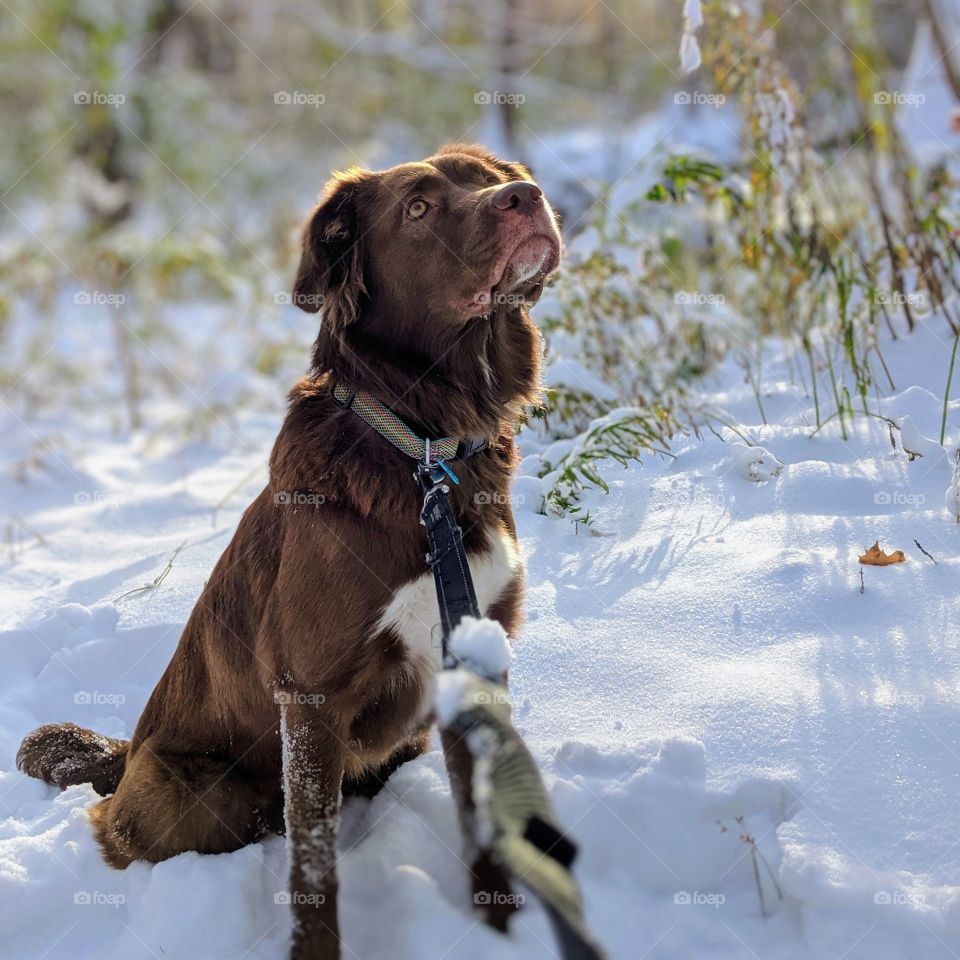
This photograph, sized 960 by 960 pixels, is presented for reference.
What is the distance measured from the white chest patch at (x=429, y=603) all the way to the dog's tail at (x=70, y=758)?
1.09 m

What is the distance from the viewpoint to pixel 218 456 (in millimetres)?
5699

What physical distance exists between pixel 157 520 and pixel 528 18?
16.4m

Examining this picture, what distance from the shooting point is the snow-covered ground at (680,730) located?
6.72 feet

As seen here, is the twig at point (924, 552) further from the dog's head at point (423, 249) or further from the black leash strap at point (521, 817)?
the black leash strap at point (521, 817)

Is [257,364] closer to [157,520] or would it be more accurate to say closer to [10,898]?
[157,520]

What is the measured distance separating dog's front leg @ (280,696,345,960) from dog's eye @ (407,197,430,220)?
1.22m

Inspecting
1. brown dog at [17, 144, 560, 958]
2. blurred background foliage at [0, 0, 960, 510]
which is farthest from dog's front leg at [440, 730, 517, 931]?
blurred background foliage at [0, 0, 960, 510]

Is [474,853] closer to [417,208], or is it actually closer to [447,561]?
[447,561]

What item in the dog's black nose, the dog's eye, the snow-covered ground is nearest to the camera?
the snow-covered ground

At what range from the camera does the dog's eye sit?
8.21 feet

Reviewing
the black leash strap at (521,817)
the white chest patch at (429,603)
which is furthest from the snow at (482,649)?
the white chest patch at (429,603)

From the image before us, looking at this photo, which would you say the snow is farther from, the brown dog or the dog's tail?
the dog's tail

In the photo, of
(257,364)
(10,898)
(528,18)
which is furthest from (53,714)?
(528,18)

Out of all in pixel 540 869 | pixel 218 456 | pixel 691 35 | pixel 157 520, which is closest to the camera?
pixel 540 869
